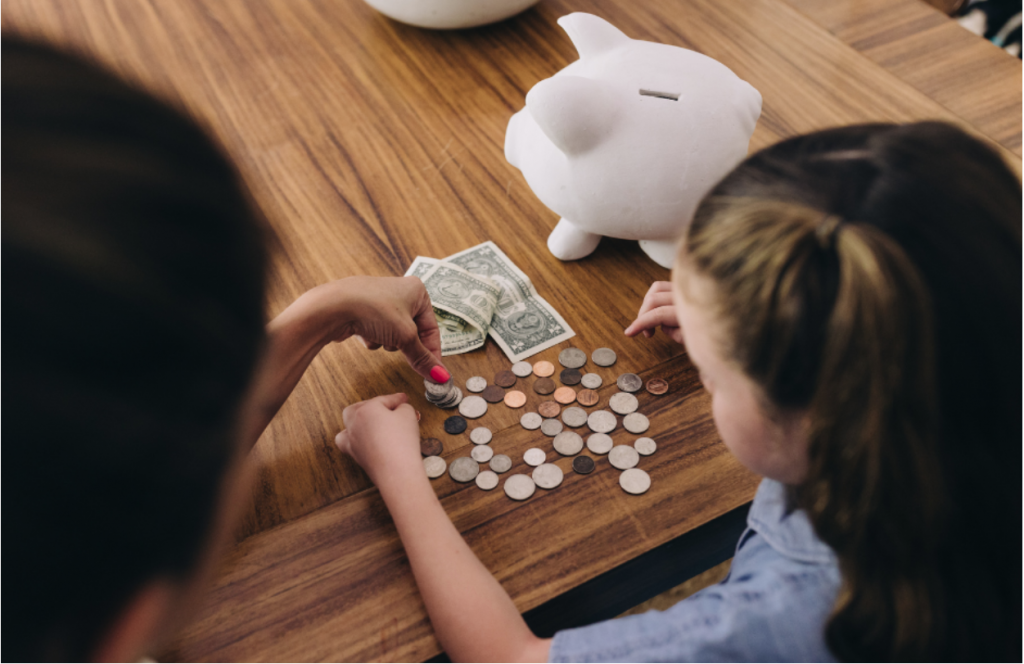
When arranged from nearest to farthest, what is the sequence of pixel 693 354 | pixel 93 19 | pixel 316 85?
pixel 693 354 → pixel 316 85 → pixel 93 19

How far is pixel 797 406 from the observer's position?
20.2 inches

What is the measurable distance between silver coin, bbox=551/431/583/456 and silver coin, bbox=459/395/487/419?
113mm

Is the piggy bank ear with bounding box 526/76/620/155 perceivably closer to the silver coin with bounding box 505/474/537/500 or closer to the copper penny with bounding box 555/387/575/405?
the copper penny with bounding box 555/387/575/405

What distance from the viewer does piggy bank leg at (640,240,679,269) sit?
1.07m

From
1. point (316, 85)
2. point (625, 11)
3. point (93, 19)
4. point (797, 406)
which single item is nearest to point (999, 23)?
point (625, 11)

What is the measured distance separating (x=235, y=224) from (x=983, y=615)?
601 mm

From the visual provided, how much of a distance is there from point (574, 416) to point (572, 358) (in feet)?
0.35

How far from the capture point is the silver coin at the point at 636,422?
0.89 meters

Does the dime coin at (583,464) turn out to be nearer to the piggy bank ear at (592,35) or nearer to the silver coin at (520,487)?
the silver coin at (520,487)

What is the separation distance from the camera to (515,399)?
94cm

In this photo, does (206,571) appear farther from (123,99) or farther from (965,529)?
(965,529)

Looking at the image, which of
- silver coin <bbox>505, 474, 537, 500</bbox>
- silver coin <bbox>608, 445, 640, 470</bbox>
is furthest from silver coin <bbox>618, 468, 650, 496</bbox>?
silver coin <bbox>505, 474, 537, 500</bbox>

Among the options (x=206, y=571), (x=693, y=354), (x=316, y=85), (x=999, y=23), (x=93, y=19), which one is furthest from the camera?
(x=999, y=23)

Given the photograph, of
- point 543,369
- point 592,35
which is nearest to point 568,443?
point 543,369
